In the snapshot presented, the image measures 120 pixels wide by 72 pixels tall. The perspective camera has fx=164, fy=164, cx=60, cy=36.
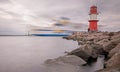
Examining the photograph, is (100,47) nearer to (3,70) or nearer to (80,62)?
(80,62)

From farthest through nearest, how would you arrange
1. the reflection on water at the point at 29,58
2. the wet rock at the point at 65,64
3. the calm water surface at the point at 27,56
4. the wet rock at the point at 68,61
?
the calm water surface at the point at 27,56 < the reflection on water at the point at 29,58 < the wet rock at the point at 68,61 < the wet rock at the point at 65,64

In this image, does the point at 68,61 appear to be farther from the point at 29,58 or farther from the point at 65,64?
the point at 29,58

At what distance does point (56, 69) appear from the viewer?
Answer: 10.6 meters

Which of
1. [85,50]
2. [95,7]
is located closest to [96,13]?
[95,7]

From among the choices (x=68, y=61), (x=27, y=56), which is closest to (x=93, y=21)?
(x=27, y=56)

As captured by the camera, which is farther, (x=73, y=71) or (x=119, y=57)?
(x=73, y=71)

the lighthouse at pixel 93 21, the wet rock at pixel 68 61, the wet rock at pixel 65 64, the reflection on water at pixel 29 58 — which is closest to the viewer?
the wet rock at pixel 65 64

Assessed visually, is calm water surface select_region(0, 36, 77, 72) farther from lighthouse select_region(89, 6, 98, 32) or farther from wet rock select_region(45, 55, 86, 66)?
lighthouse select_region(89, 6, 98, 32)

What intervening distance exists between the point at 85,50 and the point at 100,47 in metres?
4.20

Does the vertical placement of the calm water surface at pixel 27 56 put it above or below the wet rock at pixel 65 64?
below

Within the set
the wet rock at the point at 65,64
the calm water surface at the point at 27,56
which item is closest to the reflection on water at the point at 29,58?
the calm water surface at the point at 27,56

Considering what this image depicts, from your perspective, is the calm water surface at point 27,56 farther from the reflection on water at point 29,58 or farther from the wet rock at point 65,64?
the wet rock at point 65,64

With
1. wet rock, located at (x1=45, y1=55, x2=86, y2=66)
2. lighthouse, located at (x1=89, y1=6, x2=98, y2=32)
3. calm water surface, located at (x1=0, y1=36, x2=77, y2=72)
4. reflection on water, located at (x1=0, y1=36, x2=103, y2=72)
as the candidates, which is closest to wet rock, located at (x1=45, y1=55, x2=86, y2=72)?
wet rock, located at (x1=45, y1=55, x2=86, y2=66)

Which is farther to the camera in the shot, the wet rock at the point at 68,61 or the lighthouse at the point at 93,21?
the lighthouse at the point at 93,21
